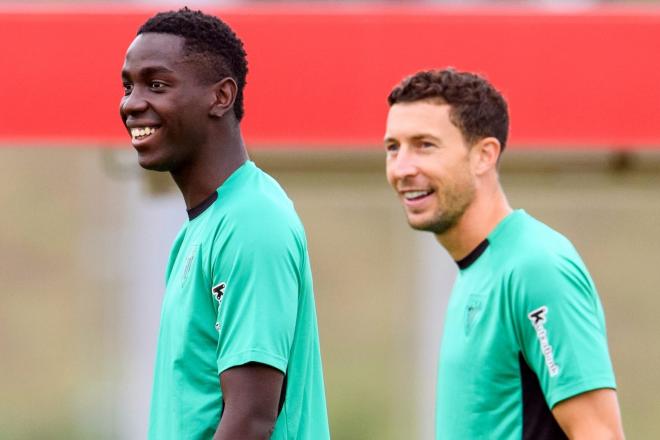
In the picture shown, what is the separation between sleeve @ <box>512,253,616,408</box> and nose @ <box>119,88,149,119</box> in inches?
36.6

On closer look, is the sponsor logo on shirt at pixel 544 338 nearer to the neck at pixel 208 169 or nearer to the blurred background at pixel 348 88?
the neck at pixel 208 169

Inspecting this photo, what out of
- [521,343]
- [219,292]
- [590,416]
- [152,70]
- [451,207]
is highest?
[152,70]

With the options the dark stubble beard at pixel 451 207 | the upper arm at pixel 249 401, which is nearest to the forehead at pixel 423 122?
the dark stubble beard at pixel 451 207

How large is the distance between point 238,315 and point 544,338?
0.73 meters

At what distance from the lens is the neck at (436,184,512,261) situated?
3072mm

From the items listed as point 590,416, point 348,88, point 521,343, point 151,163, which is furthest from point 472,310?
point 348,88

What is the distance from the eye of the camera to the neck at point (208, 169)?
8.16 ft

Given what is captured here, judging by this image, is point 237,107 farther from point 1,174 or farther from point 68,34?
point 1,174

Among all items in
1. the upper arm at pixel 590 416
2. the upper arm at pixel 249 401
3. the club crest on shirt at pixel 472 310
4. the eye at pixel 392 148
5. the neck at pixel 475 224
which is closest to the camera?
the upper arm at pixel 249 401

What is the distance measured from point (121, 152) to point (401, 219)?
48.0 feet

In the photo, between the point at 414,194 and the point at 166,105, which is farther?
the point at 414,194

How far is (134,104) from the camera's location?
246cm

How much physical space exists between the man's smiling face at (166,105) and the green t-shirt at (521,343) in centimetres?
81

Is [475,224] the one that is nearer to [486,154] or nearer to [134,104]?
[486,154]
